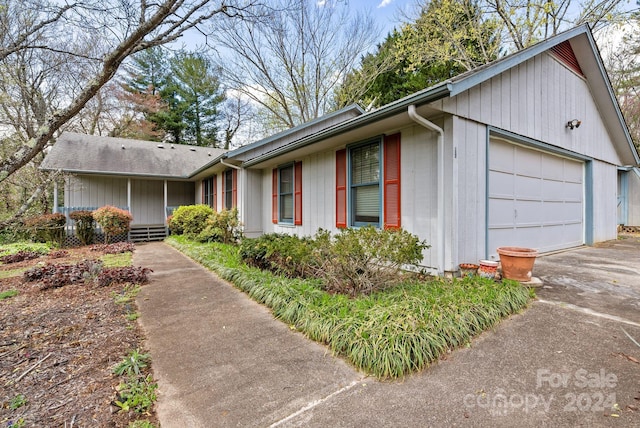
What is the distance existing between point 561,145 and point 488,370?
23.1 feet

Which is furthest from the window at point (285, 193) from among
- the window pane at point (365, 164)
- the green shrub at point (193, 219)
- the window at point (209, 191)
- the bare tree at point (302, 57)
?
the bare tree at point (302, 57)

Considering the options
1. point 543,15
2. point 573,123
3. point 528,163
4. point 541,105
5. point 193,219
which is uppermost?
point 543,15

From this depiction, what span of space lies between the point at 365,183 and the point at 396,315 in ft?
11.3

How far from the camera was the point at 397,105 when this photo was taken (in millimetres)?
4391

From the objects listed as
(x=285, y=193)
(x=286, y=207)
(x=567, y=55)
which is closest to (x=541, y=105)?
(x=567, y=55)

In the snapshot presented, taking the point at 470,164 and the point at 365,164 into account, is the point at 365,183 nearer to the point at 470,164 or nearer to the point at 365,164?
the point at 365,164

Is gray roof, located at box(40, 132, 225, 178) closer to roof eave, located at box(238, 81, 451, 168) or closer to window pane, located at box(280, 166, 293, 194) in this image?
window pane, located at box(280, 166, 293, 194)

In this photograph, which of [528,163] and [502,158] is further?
[528,163]

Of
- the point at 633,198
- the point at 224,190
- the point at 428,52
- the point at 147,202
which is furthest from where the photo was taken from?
the point at 147,202

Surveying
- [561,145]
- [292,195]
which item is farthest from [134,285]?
[561,145]

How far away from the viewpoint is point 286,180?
882 cm

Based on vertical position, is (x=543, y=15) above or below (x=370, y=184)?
above

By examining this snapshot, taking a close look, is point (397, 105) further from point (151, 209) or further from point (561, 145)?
point (151, 209)

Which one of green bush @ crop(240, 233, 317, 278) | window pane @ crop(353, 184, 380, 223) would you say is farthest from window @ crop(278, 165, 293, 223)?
window pane @ crop(353, 184, 380, 223)
